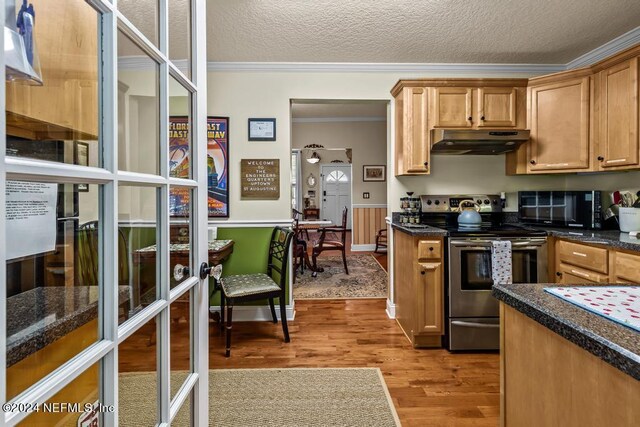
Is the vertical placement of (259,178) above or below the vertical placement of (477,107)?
below

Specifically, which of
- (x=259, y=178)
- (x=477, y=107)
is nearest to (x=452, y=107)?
(x=477, y=107)

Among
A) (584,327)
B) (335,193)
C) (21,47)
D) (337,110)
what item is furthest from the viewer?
(335,193)

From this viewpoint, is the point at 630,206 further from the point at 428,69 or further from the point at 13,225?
the point at 13,225

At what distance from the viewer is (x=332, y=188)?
29.7 feet

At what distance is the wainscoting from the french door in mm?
5831

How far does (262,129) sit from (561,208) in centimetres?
276

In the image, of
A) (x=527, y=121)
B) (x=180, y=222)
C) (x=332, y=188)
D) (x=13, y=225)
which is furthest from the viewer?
(x=332, y=188)

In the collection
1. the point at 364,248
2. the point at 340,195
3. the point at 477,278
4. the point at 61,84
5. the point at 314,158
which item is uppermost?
the point at 314,158

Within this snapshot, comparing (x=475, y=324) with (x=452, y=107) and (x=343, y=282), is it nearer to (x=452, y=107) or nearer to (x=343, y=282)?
(x=452, y=107)

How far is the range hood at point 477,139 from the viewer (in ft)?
8.64

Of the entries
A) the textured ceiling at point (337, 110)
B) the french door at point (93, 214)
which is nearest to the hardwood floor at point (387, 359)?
the french door at point (93, 214)

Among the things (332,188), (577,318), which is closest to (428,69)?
(577,318)

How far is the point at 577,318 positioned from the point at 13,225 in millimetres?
1068

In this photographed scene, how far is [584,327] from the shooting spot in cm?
67
